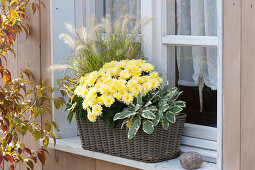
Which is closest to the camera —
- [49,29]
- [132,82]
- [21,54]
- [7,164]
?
[132,82]

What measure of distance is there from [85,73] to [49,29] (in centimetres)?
51

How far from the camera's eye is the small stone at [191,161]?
6.54ft

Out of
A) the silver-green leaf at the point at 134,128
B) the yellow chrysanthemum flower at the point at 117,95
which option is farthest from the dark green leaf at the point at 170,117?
the yellow chrysanthemum flower at the point at 117,95

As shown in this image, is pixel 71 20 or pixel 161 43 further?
pixel 71 20

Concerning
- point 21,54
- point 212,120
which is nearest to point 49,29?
point 21,54

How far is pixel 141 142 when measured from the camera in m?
2.12

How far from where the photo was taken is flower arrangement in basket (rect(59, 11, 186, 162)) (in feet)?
6.81

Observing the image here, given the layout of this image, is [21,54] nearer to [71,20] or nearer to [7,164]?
[71,20]

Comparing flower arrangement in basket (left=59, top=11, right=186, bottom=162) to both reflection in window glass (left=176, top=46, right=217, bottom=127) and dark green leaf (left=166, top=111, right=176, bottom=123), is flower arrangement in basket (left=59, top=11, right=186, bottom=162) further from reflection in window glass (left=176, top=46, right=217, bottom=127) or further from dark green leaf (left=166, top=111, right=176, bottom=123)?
reflection in window glass (left=176, top=46, right=217, bottom=127)

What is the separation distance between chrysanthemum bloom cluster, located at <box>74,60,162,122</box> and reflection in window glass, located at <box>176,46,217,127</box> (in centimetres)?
18

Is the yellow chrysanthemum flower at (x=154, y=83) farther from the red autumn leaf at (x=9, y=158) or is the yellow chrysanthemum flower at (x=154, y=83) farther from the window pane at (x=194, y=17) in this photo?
the red autumn leaf at (x=9, y=158)

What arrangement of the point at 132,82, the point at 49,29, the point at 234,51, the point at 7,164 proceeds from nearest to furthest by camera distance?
the point at 234,51
the point at 132,82
the point at 49,29
the point at 7,164

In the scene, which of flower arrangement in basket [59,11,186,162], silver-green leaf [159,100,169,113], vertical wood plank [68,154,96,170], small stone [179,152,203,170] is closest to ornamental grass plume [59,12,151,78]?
flower arrangement in basket [59,11,186,162]

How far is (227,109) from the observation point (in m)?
1.80
